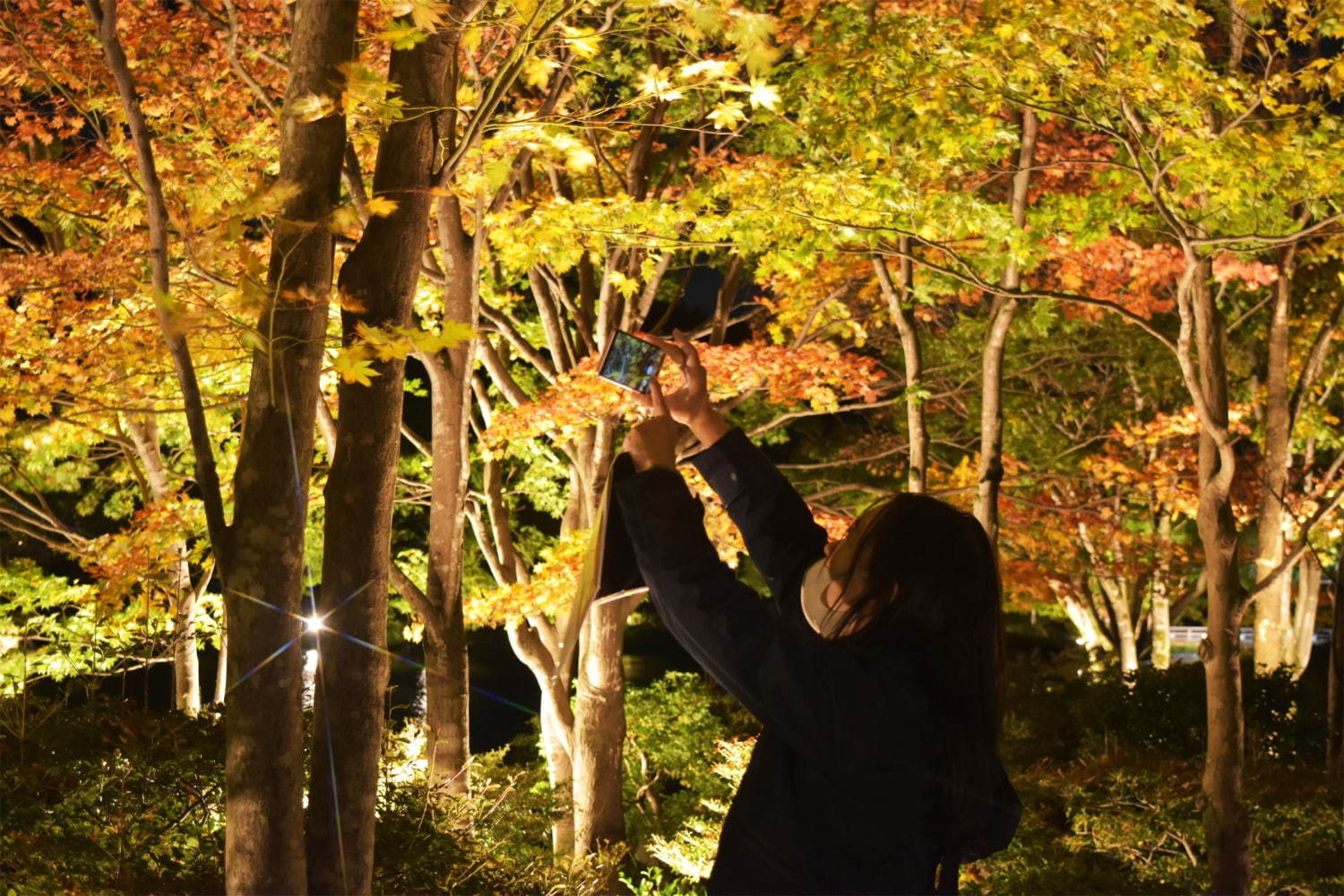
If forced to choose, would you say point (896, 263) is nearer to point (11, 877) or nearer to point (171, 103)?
point (171, 103)

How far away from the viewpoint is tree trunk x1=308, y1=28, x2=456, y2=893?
4.14 m

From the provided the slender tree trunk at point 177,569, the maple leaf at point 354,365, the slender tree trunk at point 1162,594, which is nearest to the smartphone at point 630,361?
the maple leaf at point 354,365

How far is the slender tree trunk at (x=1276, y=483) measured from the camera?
1211 cm

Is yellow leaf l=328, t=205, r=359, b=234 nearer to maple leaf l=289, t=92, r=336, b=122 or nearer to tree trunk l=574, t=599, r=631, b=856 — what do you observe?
maple leaf l=289, t=92, r=336, b=122

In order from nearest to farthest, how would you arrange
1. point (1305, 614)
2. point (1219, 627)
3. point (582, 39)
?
point (582, 39) < point (1219, 627) < point (1305, 614)

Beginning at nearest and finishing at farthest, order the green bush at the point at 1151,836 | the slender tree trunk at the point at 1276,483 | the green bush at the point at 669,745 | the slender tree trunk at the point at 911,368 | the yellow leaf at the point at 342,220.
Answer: the yellow leaf at the point at 342,220
the green bush at the point at 1151,836
the slender tree trunk at the point at 911,368
the slender tree trunk at the point at 1276,483
the green bush at the point at 669,745

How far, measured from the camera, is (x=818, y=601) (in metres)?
1.86

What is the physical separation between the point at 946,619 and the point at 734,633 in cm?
36

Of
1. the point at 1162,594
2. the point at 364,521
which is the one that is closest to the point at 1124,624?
the point at 1162,594

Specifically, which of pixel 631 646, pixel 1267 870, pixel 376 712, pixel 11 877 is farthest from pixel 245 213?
pixel 631 646

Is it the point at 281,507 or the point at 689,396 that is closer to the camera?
the point at 689,396

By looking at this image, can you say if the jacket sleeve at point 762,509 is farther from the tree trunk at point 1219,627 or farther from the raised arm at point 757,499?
the tree trunk at point 1219,627

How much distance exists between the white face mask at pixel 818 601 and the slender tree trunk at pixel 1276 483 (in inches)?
436

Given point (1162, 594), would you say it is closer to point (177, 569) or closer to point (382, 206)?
point (177, 569)
